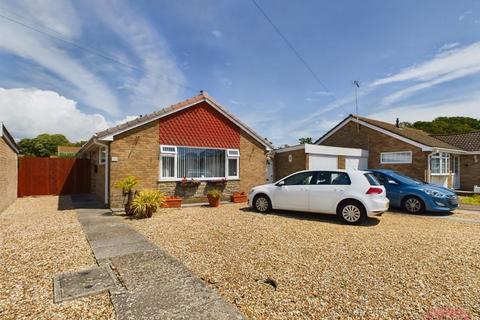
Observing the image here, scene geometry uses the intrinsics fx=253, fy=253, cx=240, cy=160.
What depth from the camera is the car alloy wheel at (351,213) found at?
7.28m

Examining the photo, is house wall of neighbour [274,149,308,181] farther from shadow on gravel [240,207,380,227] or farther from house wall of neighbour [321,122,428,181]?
house wall of neighbour [321,122,428,181]

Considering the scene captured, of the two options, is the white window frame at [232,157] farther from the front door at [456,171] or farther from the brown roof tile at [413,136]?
the front door at [456,171]

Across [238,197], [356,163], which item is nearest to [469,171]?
[356,163]

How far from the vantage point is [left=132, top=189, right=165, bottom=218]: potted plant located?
793 centimetres

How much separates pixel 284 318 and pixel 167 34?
36.6 feet

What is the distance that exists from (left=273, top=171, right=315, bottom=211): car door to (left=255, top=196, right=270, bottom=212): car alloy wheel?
0.32 meters

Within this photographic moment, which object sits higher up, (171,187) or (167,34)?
(167,34)

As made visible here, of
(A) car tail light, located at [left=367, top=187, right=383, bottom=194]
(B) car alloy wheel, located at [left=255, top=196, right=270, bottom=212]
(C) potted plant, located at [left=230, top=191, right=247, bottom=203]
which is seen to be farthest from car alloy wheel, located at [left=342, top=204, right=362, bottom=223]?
(C) potted plant, located at [left=230, top=191, right=247, bottom=203]

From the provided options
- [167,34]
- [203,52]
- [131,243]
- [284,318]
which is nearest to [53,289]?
[131,243]

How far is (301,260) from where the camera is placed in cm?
447

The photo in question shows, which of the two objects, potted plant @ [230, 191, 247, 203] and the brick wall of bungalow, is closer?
the brick wall of bungalow

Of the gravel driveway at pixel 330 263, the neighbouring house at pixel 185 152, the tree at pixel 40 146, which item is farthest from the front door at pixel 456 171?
the tree at pixel 40 146

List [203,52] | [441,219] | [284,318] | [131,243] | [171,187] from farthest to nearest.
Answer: [203,52]
[171,187]
[441,219]
[131,243]
[284,318]

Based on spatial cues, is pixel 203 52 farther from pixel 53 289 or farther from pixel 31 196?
pixel 31 196
